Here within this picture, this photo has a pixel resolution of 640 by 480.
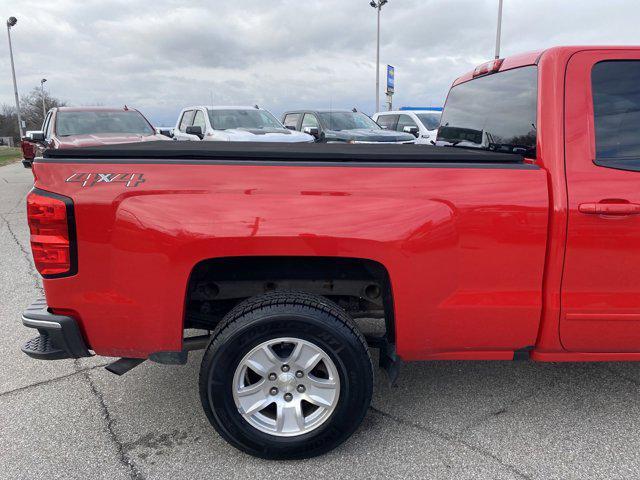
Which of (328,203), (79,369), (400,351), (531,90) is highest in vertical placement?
(531,90)

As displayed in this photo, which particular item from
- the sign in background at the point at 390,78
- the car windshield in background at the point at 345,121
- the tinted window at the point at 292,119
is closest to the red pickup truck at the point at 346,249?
the car windshield in background at the point at 345,121

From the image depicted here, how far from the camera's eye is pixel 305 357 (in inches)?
97.4

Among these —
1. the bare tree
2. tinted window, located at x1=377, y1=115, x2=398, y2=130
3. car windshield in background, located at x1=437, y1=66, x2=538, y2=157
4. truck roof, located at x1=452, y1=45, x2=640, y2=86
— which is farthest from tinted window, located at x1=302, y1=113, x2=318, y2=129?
the bare tree

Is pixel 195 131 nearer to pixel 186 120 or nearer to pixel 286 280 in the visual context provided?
pixel 186 120

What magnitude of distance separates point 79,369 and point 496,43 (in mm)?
24366

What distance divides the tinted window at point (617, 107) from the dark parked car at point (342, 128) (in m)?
9.63

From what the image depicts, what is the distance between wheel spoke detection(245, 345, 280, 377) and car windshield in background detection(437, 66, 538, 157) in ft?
5.43

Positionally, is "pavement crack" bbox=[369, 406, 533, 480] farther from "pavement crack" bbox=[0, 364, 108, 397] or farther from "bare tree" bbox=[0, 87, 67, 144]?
"bare tree" bbox=[0, 87, 67, 144]

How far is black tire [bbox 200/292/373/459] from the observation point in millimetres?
2385

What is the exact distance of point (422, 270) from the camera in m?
2.36

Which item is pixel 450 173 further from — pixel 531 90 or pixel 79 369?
pixel 79 369

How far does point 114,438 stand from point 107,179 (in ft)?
4.60

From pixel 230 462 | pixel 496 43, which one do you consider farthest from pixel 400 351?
pixel 496 43

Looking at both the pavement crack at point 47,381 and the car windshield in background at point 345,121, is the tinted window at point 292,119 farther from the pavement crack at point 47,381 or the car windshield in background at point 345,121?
the pavement crack at point 47,381
